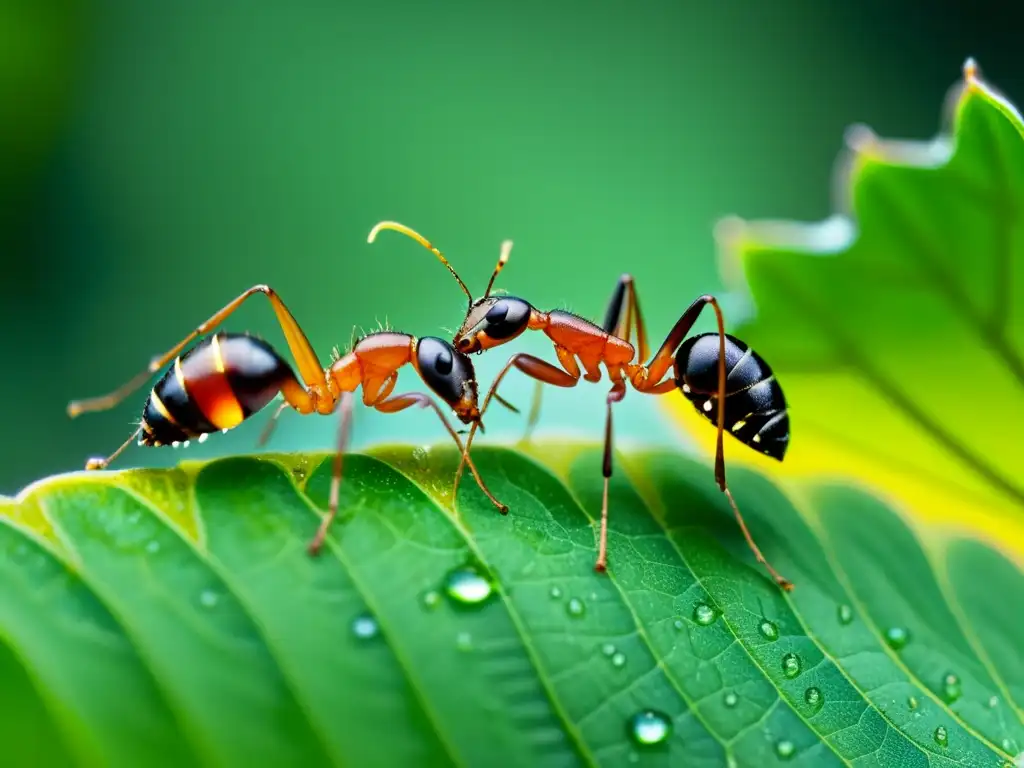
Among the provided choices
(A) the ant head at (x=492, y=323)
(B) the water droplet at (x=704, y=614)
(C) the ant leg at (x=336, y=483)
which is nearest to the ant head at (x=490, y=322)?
(A) the ant head at (x=492, y=323)

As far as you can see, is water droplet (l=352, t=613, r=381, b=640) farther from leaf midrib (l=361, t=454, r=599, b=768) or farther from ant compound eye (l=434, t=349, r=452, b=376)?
ant compound eye (l=434, t=349, r=452, b=376)

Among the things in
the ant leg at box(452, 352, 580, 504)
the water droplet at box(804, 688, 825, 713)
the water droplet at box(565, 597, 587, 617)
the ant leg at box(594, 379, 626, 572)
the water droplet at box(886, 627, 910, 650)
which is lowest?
the water droplet at box(886, 627, 910, 650)

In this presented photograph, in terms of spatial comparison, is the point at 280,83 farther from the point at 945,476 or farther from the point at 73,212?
the point at 945,476

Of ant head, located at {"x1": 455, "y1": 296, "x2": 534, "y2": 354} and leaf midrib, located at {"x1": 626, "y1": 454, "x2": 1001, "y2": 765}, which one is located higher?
ant head, located at {"x1": 455, "y1": 296, "x2": 534, "y2": 354}

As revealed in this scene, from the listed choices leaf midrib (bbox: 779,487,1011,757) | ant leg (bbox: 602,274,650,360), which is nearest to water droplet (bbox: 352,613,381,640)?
leaf midrib (bbox: 779,487,1011,757)

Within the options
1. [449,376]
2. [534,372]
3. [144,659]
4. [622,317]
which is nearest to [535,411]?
[534,372]

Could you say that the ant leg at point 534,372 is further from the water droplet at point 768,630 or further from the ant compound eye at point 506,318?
the water droplet at point 768,630
